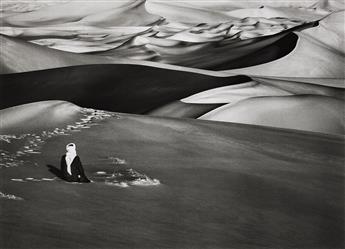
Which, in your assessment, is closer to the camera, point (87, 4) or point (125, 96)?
point (125, 96)

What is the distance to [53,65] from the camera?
729 cm

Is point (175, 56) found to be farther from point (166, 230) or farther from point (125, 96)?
point (166, 230)

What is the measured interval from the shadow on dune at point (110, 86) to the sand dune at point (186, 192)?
1.04 ft

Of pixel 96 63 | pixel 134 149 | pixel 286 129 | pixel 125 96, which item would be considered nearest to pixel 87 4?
pixel 96 63

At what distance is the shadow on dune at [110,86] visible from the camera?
682cm

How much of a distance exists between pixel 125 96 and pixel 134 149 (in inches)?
31.6

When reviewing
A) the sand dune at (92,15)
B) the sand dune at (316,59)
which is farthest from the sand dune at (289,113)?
the sand dune at (92,15)

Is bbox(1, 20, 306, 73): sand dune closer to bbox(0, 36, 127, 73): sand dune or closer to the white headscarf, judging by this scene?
bbox(0, 36, 127, 73): sand dune

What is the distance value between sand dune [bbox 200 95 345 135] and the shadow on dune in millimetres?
461

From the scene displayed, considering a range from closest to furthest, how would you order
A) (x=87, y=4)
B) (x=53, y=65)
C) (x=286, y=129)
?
1. (x=286, y=129)
2. (x=53, y=65)
3. (x=87, y=4)

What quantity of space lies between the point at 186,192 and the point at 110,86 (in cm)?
169

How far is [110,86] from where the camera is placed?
23.2ft

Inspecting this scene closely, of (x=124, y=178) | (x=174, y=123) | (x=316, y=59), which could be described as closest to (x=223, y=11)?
(x=316, y=59)

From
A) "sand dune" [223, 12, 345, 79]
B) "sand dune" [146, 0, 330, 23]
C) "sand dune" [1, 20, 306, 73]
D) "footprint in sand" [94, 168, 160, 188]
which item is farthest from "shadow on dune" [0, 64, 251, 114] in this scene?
"sand dune" [146, 0, 330, 23]
